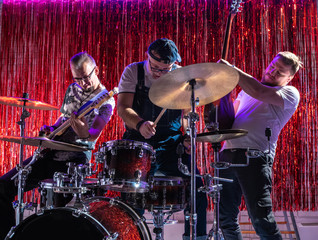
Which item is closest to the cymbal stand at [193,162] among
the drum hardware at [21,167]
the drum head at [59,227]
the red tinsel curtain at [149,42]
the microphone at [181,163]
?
the microphone at [181,163]

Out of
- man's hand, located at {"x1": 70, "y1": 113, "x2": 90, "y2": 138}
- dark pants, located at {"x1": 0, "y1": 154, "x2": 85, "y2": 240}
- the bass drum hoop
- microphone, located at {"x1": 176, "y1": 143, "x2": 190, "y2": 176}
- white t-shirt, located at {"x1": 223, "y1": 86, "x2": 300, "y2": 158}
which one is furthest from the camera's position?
dark pants, located at {"x1": 0, "y1": 154, "x2": 85, "y2": 240}

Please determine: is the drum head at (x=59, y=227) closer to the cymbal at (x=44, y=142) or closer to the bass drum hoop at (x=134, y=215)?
the bass drum hoop at (x=134, y=215)

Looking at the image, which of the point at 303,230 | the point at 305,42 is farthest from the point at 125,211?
the point at 305,42

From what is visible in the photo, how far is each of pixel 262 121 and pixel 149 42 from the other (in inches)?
88.7

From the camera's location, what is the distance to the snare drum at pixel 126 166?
88.6 inches

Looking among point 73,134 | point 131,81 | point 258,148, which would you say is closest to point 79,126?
point 73,134

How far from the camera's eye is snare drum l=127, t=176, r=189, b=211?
94.3 inches

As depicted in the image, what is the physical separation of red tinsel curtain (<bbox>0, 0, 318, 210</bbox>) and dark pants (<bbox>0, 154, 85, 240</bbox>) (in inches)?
49.6

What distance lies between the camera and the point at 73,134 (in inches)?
123

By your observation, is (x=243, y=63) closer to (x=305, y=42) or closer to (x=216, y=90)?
(x=305, y=42)

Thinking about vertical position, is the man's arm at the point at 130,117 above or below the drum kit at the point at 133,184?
above

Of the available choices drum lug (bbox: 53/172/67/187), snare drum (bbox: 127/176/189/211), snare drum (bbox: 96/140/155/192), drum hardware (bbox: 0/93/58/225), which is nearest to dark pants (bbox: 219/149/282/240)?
snare drum (bbox: 127/176/189/211)

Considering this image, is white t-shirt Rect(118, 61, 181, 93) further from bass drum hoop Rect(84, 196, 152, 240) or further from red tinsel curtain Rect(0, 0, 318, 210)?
red tinsel curtain Rect(0, 0, 318, 210)

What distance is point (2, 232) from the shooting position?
2.91 metres
